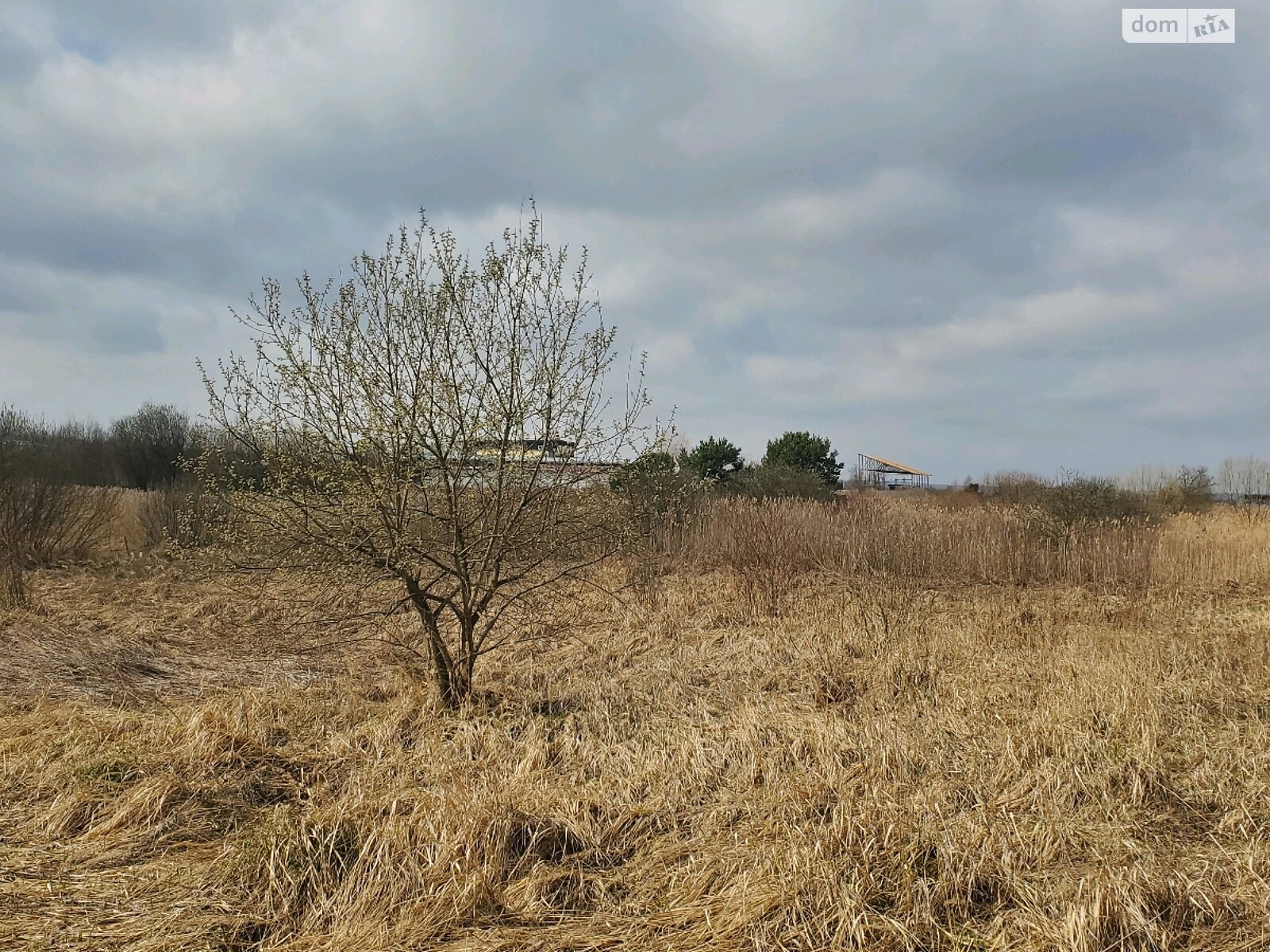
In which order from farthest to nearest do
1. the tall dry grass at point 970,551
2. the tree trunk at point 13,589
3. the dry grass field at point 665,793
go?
the tall dry grass at point 970,551
the tree trunk at point 13,589
the dry grass field at point 665,793

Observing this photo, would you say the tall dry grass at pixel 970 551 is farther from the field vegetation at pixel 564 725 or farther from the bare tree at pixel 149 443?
the bare tree at pixel 149 443

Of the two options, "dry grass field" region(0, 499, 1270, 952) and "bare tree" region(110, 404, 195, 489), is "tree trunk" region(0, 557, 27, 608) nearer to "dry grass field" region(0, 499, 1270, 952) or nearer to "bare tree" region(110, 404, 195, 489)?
"dry grass field" region(0, 499, 1270, 952)

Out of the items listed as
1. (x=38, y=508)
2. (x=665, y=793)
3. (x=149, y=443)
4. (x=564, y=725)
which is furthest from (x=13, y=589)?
(x=149, y=443)

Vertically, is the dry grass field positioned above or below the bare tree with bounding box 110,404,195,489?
below

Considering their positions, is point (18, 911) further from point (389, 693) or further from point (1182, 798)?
point (1182, 798)

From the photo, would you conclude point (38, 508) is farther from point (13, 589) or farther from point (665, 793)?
point (665, 793)

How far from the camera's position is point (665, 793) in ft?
13.8

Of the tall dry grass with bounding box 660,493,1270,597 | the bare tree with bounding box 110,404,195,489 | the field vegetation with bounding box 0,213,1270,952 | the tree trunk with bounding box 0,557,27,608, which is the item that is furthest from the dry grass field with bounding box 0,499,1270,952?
the bare tree with bounding box 110,404,195,489

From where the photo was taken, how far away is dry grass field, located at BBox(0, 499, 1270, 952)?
3.04 m

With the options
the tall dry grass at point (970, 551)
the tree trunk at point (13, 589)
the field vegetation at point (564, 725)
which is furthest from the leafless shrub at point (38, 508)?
the tall dry grass at point (970, 551)

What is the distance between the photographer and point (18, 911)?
3.09 m

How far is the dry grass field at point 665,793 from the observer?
3.04 m

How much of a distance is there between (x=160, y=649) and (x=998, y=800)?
810cm

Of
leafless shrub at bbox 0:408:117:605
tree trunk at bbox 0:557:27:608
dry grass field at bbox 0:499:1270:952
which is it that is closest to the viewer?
dry grass field at bbox 0:499:1270:952
